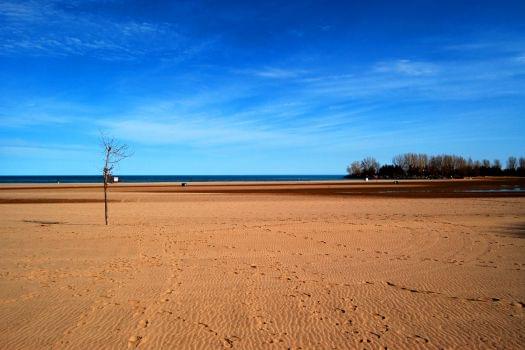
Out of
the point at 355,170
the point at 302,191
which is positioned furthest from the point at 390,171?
the point at 302,191

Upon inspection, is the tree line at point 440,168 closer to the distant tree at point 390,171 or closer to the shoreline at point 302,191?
the distant tree at point 390,171

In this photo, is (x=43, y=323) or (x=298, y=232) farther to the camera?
(x=298, y=232)

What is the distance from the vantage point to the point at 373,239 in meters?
13.6

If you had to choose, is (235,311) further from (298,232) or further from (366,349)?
(298,232)

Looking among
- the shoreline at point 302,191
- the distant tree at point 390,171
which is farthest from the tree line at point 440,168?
the shoreline at point 302,191

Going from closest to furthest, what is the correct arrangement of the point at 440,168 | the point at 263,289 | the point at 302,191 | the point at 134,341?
1. the point at 134,341
2. the point at 263,289
3. the point at 302,191
4. the point at 440,168

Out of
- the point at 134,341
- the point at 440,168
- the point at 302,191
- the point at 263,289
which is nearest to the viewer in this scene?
the point at 134,341

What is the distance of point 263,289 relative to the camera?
7785mm

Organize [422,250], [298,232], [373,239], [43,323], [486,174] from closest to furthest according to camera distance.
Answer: [43,323] → [422,250] → [373,239] → [298,232] → [486,174]

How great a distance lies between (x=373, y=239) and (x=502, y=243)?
4143 mm

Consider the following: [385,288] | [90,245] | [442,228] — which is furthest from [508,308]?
[90,245]

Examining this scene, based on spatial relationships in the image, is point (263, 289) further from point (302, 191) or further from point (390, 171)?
point (390, 171)

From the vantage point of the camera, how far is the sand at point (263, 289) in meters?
5.57

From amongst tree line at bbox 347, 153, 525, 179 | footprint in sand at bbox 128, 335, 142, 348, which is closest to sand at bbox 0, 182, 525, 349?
footprint in sand at bbox 128, 335, 142, 348
